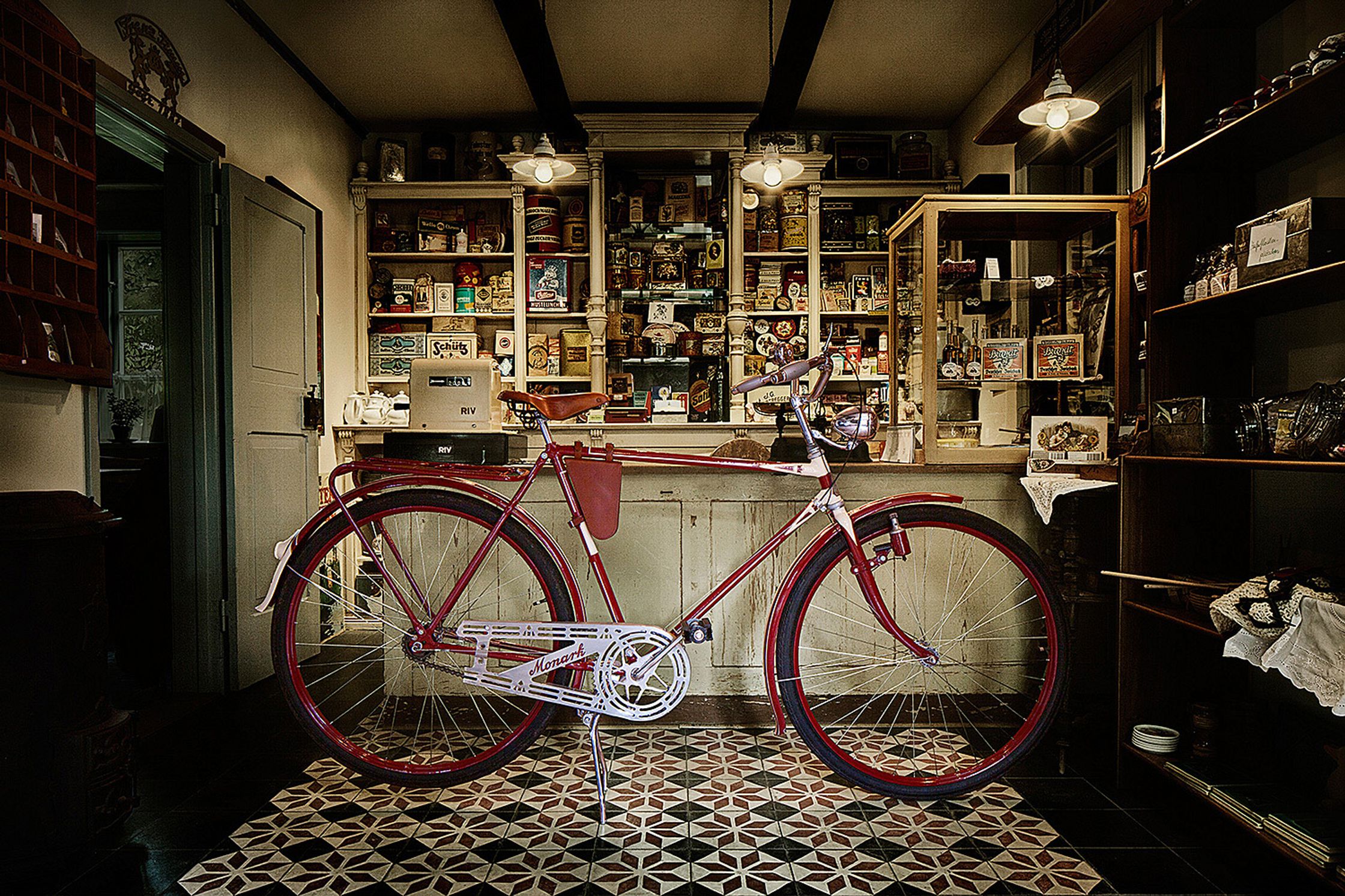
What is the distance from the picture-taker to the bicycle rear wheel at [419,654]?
222 cm

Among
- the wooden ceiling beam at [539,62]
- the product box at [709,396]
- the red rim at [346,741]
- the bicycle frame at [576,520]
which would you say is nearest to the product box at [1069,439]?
the bicycle frame at [576,520]

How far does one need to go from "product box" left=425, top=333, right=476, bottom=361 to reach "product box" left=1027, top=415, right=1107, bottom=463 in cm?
363

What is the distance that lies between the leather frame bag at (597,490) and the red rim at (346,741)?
20 cm

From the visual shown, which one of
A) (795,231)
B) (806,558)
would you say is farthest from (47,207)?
(795,231)

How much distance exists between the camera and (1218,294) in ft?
6.65

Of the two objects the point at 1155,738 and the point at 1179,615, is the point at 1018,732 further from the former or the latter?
the point at 1179,615

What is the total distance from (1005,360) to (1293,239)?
132cm

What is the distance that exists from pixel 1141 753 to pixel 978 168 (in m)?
3.75

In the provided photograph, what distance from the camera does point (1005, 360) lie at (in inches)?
123

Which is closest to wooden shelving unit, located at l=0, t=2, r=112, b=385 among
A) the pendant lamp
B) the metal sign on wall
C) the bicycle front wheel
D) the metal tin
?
the metal sign on wall

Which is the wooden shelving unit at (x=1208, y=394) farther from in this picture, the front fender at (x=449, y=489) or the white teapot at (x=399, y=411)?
the white teapot at (x=399, y=411)

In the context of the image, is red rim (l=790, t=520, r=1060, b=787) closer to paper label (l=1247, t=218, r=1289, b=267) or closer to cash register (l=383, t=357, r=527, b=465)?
paper label (l=1247, t=218, r=1289, b=267)

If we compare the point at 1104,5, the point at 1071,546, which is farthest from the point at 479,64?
the point at 1071,546

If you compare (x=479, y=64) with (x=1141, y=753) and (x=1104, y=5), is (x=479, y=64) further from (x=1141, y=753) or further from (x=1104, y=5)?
(x=1141, y=753)
